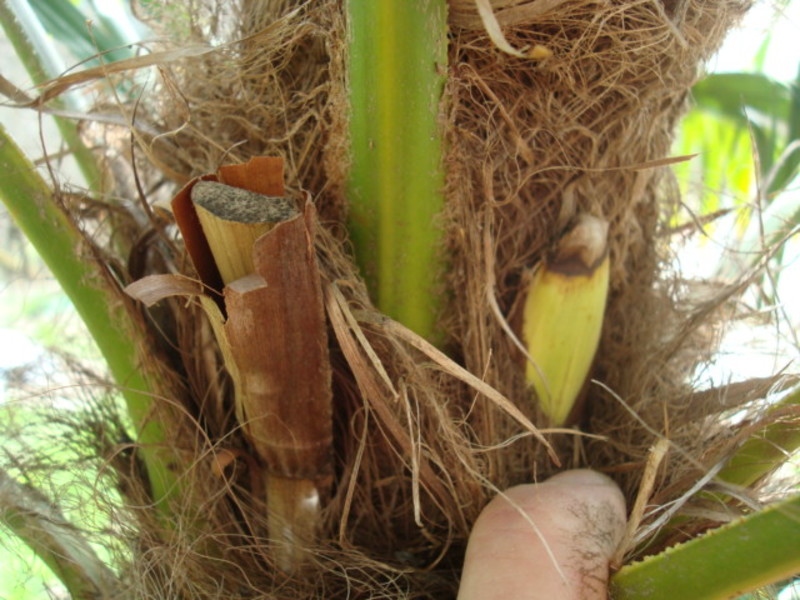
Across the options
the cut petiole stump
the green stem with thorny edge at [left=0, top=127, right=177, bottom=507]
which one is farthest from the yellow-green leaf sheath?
the green stem with thorny edge at [left=0, top=127, right=177, bottom=507]

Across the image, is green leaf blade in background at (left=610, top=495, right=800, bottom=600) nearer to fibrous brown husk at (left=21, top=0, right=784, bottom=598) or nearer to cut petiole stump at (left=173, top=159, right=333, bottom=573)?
fibrous brown husk at (left=21, top=0, right=784, bottom=598)

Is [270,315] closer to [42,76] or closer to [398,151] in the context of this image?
[398,151]

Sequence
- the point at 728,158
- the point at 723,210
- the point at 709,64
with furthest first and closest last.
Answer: the point at 728,158 < the point at 723,210 < the point at 709,64

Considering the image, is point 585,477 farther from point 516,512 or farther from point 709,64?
point 709,64

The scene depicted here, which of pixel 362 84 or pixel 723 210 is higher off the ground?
pixel 362 84

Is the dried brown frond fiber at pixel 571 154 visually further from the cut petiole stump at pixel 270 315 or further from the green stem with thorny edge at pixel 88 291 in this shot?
the green stem with thorny edge at pixel 88 291

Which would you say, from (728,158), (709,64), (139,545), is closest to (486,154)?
(709,64)
